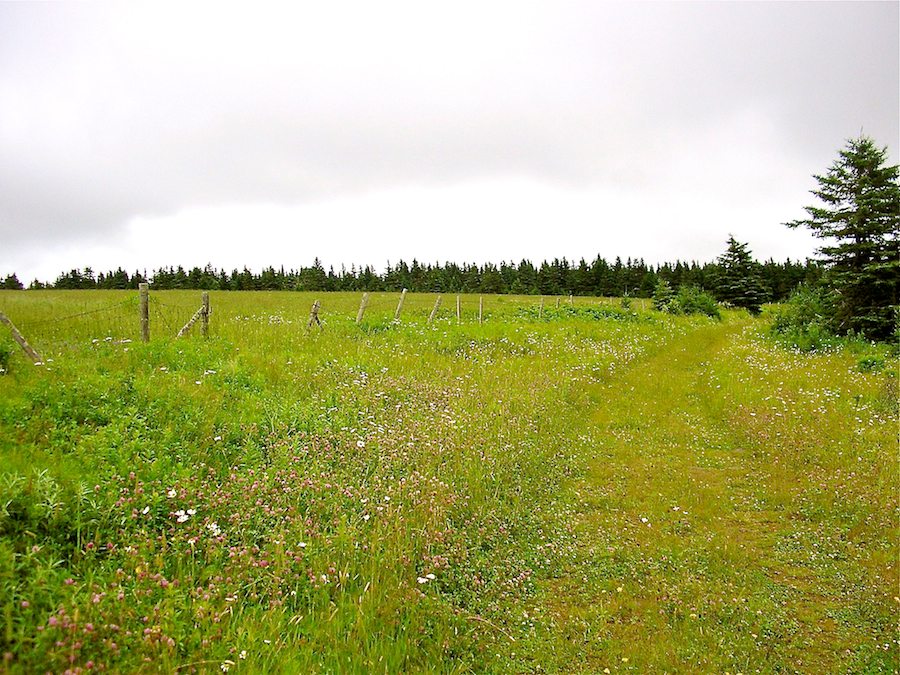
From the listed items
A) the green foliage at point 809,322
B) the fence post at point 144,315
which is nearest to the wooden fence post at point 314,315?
the fence post at point 144,315

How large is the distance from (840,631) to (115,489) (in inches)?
271

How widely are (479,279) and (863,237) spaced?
310 ft

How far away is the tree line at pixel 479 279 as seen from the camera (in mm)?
89750

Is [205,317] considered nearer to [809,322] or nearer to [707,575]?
[707,575]

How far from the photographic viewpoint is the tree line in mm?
89750

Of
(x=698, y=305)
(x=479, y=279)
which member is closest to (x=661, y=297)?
(x=698, y=305)

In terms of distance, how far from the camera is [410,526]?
539 cm

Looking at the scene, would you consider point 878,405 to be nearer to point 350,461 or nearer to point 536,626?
point 536,626

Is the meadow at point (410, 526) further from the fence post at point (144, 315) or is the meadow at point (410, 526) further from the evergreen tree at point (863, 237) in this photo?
the evergreen tree at point (863, 237)

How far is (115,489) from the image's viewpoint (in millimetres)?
4723

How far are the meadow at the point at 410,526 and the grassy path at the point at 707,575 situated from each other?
1.1 inches

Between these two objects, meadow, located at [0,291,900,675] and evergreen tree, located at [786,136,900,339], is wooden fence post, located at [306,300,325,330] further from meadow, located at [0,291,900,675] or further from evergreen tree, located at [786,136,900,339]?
evergreen tree, located at [786,136,900,339]

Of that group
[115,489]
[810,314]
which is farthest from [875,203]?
[115,489]

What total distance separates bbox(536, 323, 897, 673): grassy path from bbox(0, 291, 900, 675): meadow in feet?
0.09
